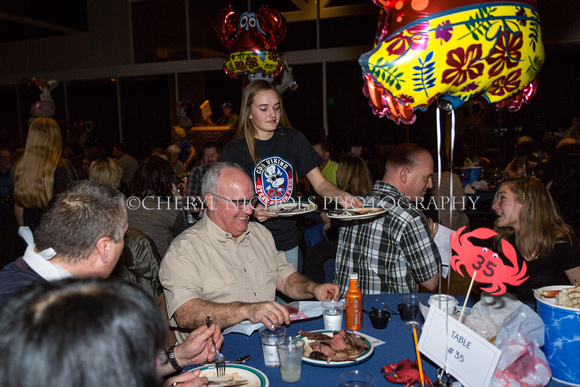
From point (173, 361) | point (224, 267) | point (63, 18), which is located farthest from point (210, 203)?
point (63, 18)

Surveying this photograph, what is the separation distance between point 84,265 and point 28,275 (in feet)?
0.56

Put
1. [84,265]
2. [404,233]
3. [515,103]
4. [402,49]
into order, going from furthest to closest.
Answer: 1. [404,233]
2. [515,103]
3. [84,265]
4. [402,49]

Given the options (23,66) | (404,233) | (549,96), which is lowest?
(404,233)

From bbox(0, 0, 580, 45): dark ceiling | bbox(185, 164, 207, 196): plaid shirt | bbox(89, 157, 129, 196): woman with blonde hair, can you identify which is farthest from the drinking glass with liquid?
bbox(0, 0, 580, 45): dark ceiling

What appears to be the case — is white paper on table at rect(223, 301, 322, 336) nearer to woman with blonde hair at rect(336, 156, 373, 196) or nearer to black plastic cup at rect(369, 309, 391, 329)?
black plastic cup at rect(369, 309, 391, 329)

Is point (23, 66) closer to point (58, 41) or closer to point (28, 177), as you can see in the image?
point (58, 41)

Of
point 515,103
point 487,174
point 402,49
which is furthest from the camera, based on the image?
point 487,174

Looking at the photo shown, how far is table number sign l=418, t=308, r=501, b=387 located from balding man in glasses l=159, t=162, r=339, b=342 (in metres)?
0.74

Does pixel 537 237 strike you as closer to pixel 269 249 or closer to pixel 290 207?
pixel 290 207

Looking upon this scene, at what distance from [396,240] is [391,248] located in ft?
0.19

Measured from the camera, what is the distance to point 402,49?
4.54 feet

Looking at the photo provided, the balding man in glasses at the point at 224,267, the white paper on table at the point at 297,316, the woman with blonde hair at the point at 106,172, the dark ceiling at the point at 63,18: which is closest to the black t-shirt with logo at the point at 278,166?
the balding man in glasses at the point at 224,267

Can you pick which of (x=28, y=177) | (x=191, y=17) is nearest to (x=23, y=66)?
(x=191, y=17)

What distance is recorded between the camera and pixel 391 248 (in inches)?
95.0
